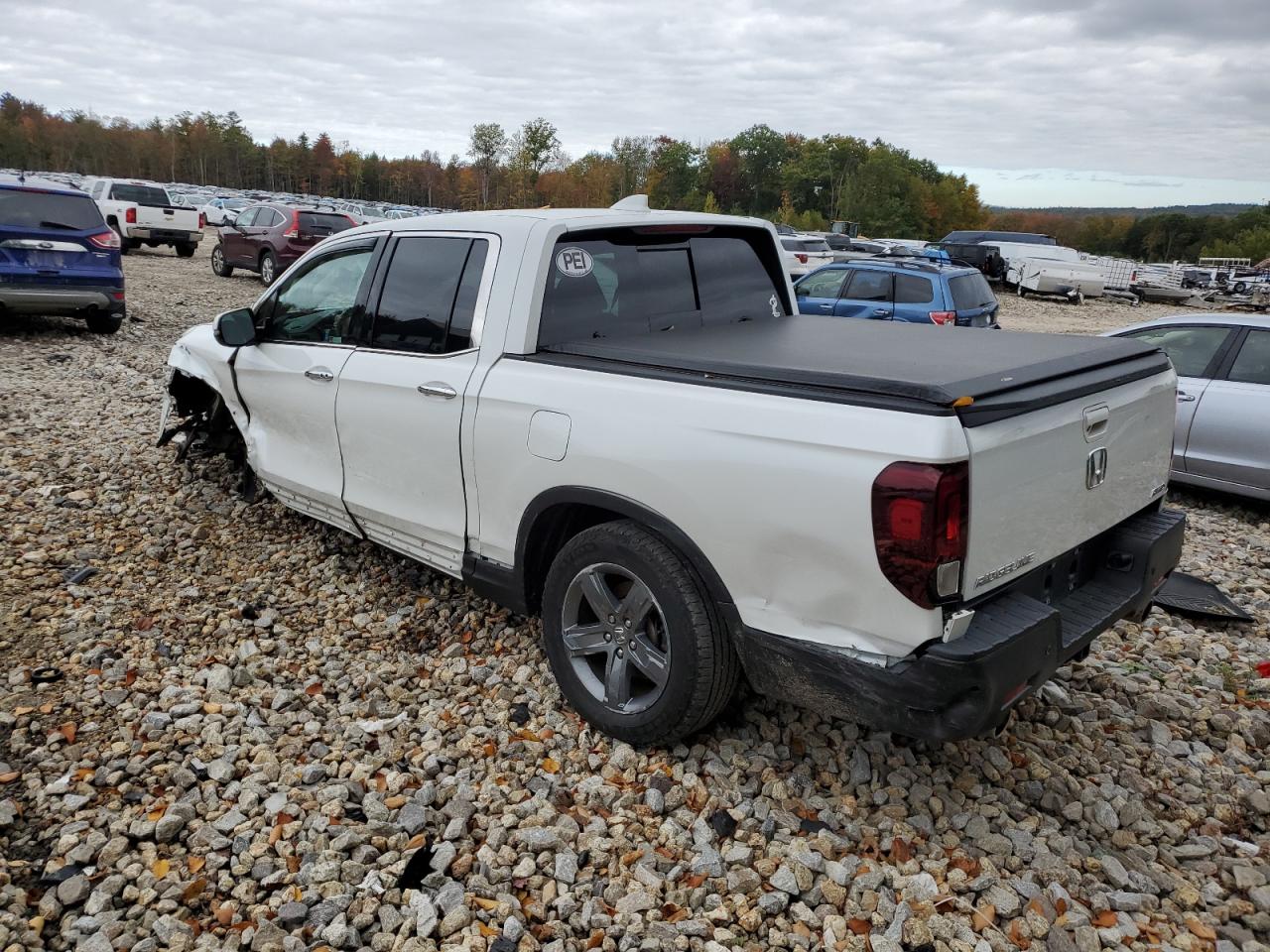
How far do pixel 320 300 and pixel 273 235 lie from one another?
1566 centimetres

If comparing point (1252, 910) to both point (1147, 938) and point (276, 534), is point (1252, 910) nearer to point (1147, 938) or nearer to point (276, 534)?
point (1147, 938)

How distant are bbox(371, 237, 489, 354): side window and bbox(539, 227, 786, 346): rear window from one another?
376 mm

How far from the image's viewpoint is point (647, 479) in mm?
2922

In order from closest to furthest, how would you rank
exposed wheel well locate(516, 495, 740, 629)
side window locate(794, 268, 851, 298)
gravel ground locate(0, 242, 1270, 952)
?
gravel ground locate(0, 242, 1270, 952), exposed wheel well locate(516, 495, 740, 629), side window locate(794, 268, 851, 298)

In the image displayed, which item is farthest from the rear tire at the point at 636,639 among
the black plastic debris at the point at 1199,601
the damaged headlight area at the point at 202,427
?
Result: the damaged headlight area at the point at 202,427

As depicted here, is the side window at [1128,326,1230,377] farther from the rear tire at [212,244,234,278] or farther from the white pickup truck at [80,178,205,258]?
the white pickup truck at [80,178,205,258]

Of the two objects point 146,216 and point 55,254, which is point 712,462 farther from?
point 146,216

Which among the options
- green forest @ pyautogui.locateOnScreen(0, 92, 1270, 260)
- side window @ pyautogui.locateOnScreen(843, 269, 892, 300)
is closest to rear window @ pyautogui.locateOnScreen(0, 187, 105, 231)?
side window @ pyautogui.locateOnScreen(843, 269, 892, 300)

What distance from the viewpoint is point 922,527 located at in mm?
2334

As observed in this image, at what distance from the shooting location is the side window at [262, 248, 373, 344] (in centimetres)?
434

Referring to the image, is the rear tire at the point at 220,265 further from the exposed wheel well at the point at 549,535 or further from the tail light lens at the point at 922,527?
the tail light lens at the point at 922,527

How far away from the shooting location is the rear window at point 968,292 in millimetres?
Answer: 12094

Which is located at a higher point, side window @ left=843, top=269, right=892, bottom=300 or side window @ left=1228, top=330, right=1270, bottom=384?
side window @ left=843, top=269, right=892, bottom=300

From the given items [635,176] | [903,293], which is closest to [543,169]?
[635,176]
